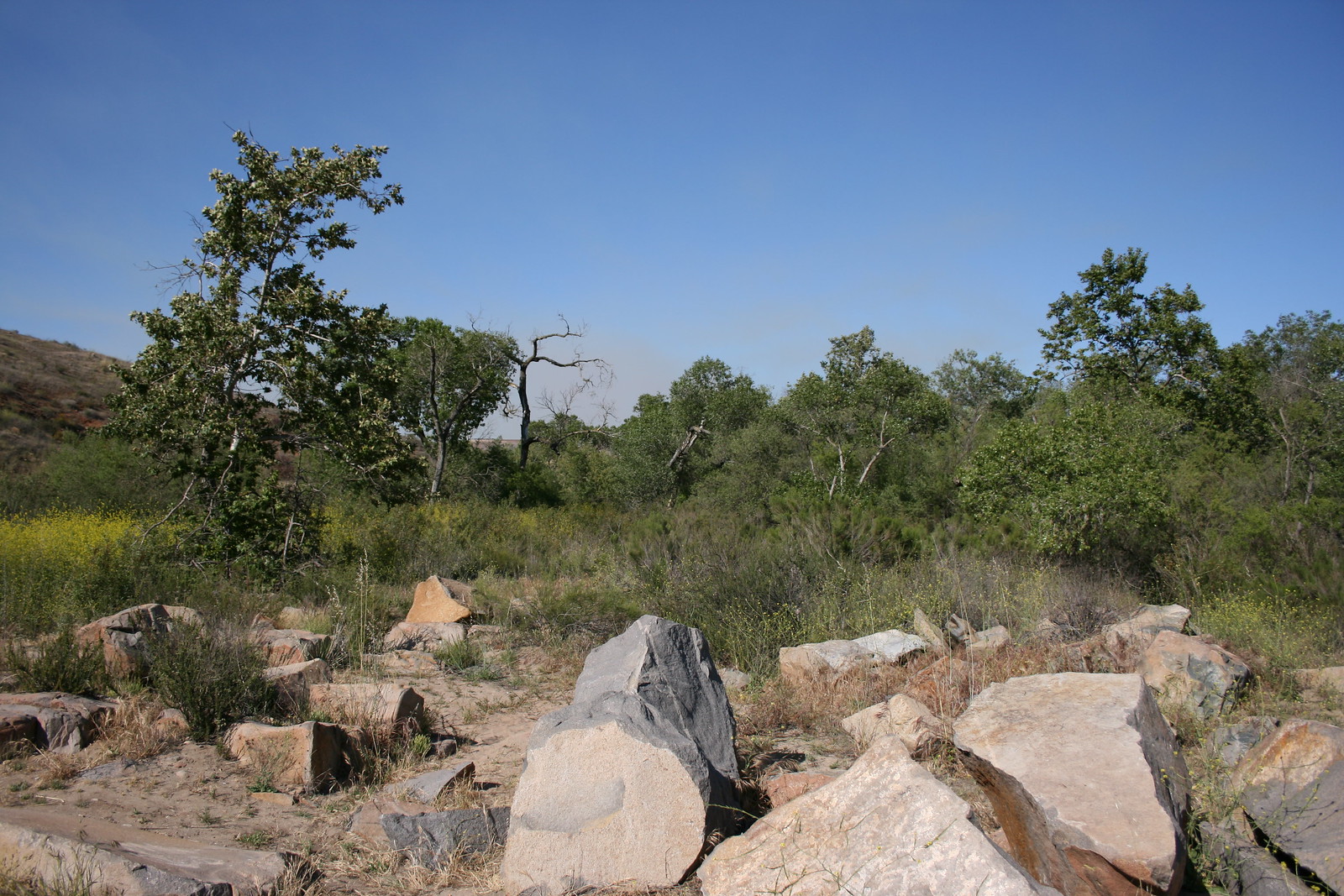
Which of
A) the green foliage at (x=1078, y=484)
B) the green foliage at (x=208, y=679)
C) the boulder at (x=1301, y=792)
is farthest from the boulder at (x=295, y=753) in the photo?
the green foliage at (x=1078, y=484)

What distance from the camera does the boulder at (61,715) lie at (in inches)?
199

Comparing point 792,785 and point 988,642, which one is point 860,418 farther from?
point 792,785

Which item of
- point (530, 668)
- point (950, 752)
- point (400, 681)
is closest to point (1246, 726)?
point (950, 752)

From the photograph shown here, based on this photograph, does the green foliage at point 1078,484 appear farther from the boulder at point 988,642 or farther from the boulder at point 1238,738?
the boulder at point 1238,738

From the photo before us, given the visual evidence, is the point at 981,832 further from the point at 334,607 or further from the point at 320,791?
the point at 334,607

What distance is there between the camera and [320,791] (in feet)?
16.4

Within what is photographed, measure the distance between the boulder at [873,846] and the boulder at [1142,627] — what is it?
12.8ft

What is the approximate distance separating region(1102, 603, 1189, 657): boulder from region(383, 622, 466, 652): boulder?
6537 mm

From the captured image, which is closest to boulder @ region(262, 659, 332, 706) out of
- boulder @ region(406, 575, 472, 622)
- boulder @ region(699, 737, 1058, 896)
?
boulder @ region(406, 575, 472, 622)

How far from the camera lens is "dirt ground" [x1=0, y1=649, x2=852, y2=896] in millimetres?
3900

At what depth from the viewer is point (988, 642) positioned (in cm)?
672

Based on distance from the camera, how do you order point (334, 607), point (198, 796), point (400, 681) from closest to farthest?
point (198, 796)
point (400, 681)
point (334, 607)

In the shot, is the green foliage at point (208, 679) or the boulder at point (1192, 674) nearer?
the boulder at point (1192, 674)

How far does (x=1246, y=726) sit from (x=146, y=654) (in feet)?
→ 26.2
